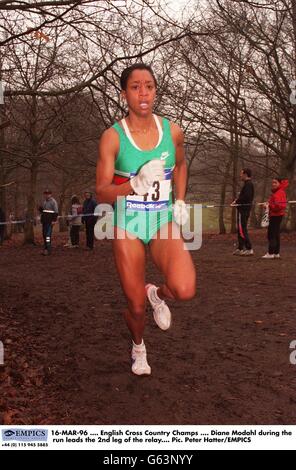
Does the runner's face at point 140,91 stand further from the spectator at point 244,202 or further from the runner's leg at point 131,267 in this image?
the spectator at point 244,202

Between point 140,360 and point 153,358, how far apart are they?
0.74 metres

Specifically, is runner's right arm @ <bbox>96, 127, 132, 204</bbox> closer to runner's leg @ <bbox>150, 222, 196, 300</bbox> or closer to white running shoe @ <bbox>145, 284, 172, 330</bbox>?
runner's leg @ <bbox>150, 222, 196, 300</bbox>

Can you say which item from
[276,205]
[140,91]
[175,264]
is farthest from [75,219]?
[140,91]

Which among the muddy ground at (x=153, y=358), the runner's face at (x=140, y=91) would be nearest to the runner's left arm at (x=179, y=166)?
the runner's face at (x=140, y=91)

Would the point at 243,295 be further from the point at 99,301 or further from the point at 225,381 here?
the point at 225,381

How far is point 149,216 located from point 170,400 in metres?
1.35

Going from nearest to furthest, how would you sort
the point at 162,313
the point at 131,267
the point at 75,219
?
the point at 131,267
the point at 162,313
the point at 75,219

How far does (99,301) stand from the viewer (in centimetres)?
729

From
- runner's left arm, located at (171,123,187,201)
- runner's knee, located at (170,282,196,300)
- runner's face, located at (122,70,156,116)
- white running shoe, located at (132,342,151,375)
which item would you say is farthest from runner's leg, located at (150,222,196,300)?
runner's face, located at (122,70,156,116)

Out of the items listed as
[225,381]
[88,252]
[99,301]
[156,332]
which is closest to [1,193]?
[88,252]

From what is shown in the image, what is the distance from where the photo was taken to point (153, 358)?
441cm

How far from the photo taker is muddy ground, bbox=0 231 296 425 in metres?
3.32

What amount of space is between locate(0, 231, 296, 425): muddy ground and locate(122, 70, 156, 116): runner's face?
1963 mm

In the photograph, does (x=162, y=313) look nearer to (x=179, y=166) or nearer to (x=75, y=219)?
(x=179, y=166)
